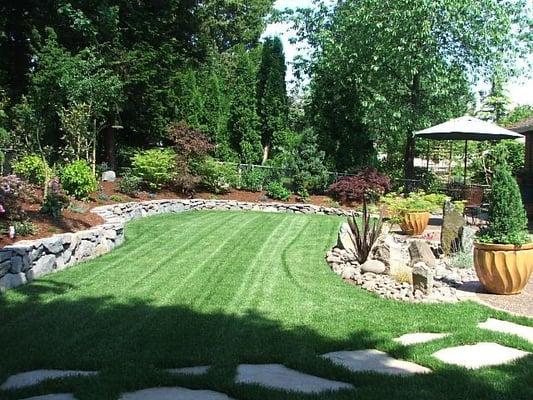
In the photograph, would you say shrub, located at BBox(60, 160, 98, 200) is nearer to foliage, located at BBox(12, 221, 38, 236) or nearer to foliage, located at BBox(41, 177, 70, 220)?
foliage, located at BBox(41, 177, 70, 220)

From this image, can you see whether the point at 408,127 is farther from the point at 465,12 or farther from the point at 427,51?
the point at 465,12

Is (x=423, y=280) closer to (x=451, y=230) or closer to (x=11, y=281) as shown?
(x=451, y=230)

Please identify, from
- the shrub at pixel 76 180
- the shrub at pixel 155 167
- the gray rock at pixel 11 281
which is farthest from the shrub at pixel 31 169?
the gray rock at pixel 11 281

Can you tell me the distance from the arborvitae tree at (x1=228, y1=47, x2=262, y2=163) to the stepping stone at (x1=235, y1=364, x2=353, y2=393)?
44.7 feet

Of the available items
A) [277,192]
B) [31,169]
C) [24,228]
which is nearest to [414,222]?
[277,192]

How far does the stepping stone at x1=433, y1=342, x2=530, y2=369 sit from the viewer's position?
3610 millimetres

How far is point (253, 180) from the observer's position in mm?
15617

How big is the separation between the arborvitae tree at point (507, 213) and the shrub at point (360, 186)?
8719 millimetres

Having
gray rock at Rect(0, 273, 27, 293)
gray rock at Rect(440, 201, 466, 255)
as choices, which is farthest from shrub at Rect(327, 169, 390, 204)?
gray rock at Rect(0, 273, 27, 293)

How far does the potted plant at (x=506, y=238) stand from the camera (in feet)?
17.9

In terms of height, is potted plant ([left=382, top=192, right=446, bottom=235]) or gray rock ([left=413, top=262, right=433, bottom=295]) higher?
potted plant ([left=382, top=192, right=446, bottom=235])

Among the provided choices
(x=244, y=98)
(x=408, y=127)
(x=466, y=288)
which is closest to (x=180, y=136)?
(x=244, y=98)

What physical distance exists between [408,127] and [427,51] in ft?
6.90

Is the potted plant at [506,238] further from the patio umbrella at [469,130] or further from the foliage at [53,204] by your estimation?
the foliage at [53,204]
